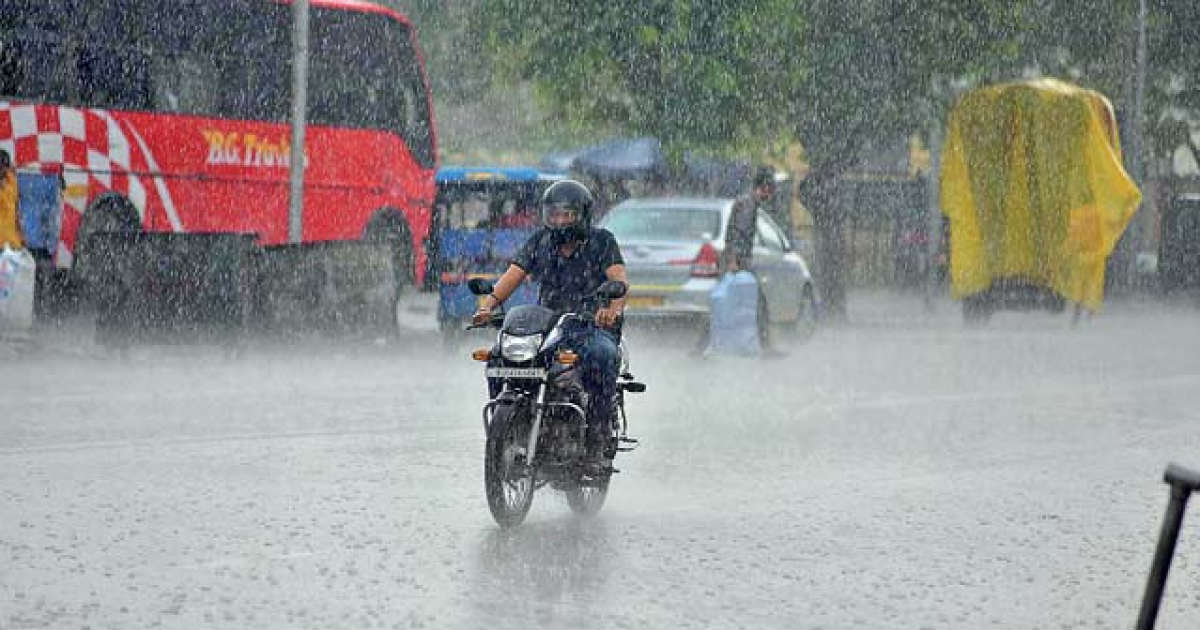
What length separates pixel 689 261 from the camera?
72.8 ft

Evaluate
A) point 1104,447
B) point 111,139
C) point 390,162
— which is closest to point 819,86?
point 390,162

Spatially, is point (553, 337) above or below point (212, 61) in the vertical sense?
below

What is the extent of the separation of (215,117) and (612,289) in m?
18.2

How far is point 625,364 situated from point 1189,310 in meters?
29.0

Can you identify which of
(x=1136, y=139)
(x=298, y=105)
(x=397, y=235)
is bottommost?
(x=397, y=235)

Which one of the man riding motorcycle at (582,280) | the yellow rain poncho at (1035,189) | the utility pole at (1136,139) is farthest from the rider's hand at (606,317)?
the utility pole at (1136,139)

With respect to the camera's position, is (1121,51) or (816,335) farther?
(1121,51)

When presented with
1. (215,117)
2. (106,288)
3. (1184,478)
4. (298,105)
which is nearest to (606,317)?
(1184,478)

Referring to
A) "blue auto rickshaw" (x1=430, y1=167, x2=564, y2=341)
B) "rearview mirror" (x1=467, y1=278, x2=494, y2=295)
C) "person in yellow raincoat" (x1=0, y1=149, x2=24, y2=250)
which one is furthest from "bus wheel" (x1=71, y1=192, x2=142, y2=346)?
"rearview mirror" (x1=467, y1=278, x2=494, y2=295)

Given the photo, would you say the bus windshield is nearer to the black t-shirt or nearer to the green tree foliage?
the green tree foliage

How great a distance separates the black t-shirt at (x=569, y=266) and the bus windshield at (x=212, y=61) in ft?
50.0

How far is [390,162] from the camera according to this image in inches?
1228

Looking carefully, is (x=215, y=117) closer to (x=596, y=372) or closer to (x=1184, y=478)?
(x=596, y=372)

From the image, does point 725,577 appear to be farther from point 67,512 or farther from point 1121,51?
point 1121,51
